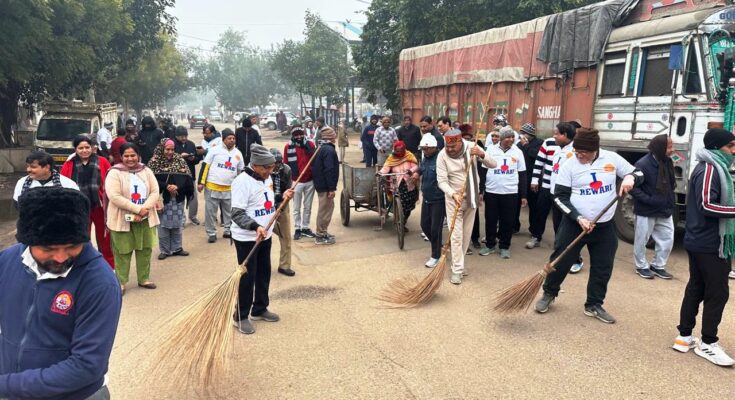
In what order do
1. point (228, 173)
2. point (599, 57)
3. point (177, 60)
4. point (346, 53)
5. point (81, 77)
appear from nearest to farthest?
point (228, 173) < point (599, 57) < point (81, 77) < point (346, 53) < point (177, 60)

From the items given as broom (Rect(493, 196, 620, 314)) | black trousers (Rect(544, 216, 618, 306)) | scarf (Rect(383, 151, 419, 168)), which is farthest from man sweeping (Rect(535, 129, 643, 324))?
scarf (Rect(383, 151, 419, 168))

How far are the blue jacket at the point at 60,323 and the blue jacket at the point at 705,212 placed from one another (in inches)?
149

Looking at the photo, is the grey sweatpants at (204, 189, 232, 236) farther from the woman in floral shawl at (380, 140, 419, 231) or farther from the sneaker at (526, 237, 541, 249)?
the sneaker at (526, 237, 541, 249)

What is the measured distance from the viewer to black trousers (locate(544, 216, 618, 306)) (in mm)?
4469

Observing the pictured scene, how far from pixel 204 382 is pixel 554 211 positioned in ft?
14.8

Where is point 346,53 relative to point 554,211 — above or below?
above

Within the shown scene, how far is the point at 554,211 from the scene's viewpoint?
6.27 m

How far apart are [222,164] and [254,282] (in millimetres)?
3078

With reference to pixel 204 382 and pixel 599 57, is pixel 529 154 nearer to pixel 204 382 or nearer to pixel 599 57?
pixel 599 57

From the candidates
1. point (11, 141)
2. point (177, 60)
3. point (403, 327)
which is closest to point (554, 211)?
point (403, 327)

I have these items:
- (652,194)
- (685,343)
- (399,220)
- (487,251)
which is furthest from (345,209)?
(685,343)

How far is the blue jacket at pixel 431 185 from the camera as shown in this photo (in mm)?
5961

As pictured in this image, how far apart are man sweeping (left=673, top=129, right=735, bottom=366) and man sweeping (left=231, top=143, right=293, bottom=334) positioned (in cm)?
315

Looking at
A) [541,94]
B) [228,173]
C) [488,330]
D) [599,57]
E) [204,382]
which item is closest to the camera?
[204,382]
